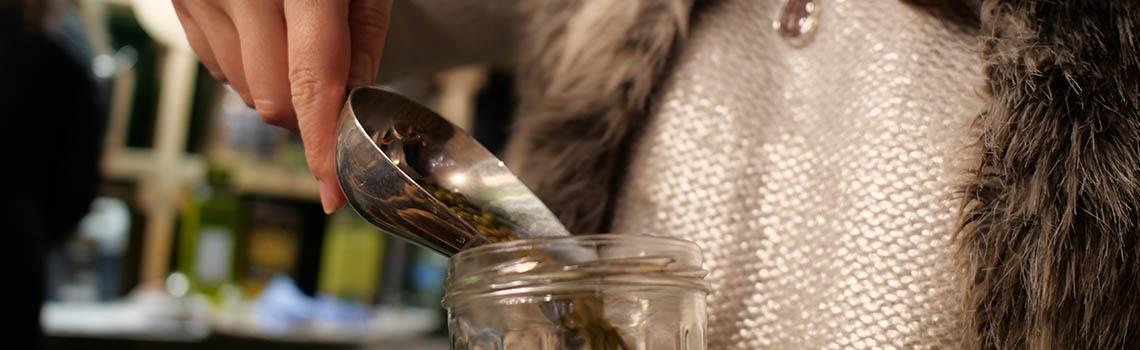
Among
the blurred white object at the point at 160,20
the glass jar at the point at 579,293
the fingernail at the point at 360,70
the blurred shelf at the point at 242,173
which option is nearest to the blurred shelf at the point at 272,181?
the blurred shelf at the point at 242,173

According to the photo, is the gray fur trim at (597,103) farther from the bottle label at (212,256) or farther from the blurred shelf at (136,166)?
the blurred shelf at (136,166)

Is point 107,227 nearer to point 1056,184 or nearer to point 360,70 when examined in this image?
point 360,70

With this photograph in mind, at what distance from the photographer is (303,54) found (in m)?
0.43

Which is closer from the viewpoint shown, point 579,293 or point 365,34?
point 579,293

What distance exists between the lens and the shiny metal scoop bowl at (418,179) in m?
0.40

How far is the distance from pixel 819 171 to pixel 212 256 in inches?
58.8

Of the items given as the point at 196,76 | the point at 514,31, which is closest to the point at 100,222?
the point at 196,76

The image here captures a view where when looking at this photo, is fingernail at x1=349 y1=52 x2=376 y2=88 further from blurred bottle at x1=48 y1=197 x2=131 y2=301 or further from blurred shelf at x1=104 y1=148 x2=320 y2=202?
Result: blurred shelf at x1=104 y1=148 x2=320 y2=202

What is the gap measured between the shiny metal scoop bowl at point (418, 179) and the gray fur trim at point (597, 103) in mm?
154

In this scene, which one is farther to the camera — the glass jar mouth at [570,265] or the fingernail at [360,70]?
the fingernail at [360,70]

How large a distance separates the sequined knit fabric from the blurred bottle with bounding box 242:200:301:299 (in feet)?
4.75

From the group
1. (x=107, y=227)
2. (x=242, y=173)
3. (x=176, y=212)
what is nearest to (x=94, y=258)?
(x=107, y=227)

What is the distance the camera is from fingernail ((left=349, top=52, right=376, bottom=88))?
466mm

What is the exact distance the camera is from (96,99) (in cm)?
142
